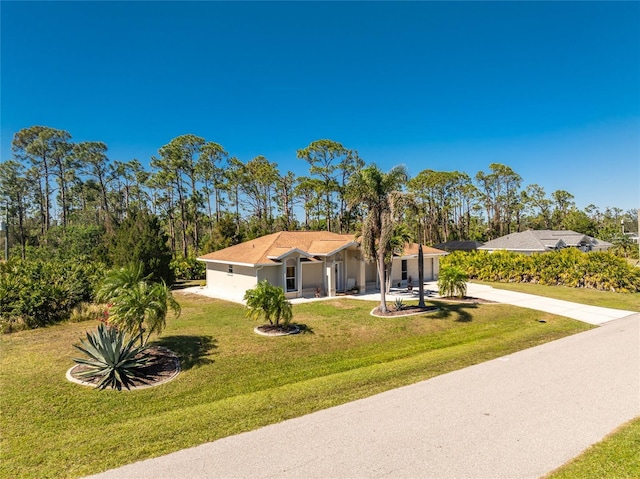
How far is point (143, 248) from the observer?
2006 centimetres

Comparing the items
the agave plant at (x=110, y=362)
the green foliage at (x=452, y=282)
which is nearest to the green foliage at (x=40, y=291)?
the agave plant at (x=110, y=362)

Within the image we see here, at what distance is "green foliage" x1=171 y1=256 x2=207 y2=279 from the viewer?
2793cm

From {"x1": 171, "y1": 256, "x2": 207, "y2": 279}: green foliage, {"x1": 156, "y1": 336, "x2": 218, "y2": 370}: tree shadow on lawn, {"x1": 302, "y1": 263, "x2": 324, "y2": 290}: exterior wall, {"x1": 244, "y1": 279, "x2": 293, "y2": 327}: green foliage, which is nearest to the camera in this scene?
{"x1": 156, "y1": 336, "x2": 218, "y2": 370}: tree shadow on lawn

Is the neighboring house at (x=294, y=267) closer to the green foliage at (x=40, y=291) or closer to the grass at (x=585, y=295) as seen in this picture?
the green foliage at (x=40, y=291)

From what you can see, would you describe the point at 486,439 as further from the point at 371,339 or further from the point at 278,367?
the point at 371,339

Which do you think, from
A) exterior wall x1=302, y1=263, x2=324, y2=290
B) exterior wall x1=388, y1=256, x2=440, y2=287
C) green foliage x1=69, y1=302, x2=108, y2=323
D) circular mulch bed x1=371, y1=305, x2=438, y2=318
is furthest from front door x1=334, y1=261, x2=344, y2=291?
green foliage x1=69, y1=302, x2=108, y2=323

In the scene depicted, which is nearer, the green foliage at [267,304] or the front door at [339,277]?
the green foliage at [267,304]

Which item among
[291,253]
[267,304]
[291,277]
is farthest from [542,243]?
[267,304]

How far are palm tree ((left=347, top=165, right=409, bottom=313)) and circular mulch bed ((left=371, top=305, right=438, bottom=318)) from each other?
29 cm

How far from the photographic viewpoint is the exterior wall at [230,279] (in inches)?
771

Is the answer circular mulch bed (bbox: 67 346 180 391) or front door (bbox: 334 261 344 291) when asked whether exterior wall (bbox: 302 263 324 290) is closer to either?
front door (bbox: 334 261 344 291)

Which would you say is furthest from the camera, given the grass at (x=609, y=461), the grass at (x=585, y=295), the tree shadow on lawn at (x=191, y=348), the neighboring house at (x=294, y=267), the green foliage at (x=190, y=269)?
the green foliage at (x=190, y=269)

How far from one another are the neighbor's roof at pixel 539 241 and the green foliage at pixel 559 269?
401 inches

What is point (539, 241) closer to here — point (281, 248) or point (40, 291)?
point (281, 248)
